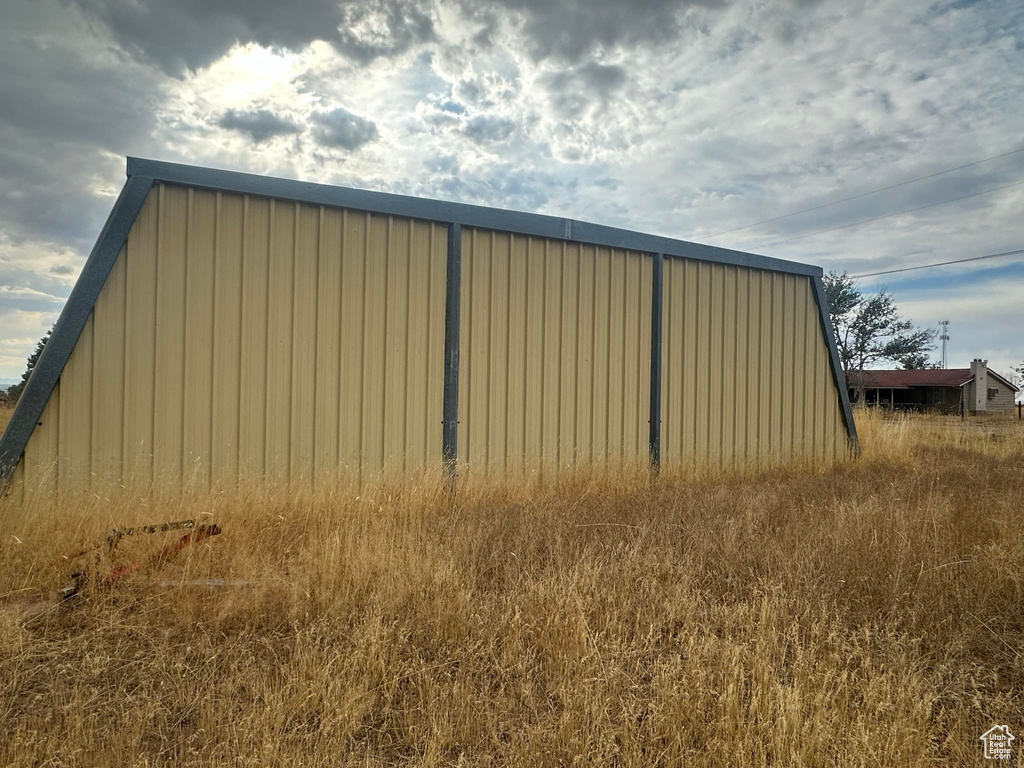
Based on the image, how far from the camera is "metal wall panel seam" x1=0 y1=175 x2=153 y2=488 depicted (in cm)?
530

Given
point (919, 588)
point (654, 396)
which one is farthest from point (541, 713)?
point (654, 396)

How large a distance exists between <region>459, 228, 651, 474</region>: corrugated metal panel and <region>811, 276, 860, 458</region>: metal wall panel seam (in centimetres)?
363

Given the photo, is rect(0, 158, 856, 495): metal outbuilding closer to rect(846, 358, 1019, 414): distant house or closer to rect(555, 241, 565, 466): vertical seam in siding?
rect(555, 241, 565, 466): vertical seam in siding

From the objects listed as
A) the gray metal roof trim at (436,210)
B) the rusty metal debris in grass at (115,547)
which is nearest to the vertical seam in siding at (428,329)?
the gray metal roof trim at (436,210)

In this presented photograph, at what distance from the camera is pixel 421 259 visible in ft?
22.8

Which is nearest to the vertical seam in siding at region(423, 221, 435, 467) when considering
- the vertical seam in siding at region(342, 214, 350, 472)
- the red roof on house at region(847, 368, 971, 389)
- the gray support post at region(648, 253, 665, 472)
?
the vertical seam in siding at region(342, 214, 350, 472)

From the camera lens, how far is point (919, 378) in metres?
41.3

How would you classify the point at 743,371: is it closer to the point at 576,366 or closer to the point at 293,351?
the point at 576,366

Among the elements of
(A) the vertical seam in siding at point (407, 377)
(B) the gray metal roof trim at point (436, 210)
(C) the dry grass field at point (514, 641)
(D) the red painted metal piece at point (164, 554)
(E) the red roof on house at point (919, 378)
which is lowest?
(C) the dry grass field at point (514, 641)

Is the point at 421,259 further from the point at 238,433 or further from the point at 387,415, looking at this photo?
the point at 238,433

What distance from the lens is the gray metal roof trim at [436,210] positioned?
5891 millimetres

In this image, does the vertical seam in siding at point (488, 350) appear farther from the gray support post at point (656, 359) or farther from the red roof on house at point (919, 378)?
the red roof on house at point (919, 378)

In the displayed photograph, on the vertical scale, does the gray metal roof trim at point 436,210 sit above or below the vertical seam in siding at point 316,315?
above

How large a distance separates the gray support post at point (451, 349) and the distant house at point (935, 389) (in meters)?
37.2
